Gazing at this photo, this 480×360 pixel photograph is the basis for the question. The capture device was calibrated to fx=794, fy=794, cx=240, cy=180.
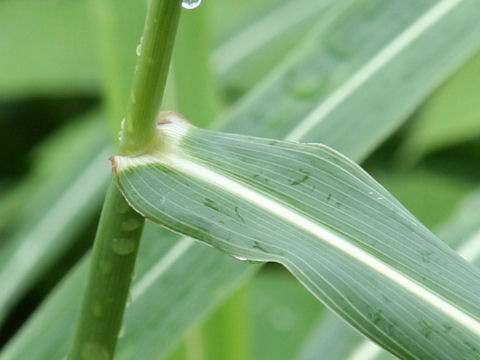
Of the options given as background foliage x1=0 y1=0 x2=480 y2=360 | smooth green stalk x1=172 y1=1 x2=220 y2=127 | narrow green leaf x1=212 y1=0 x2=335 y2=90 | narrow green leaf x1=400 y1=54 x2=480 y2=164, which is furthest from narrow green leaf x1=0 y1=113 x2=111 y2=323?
narrow green leaf x1=400 y1=54 x2=480 y2=164

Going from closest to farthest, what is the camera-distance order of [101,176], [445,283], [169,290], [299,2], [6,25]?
[445,283], [169,290], [101,176], [299,2], [6,25]

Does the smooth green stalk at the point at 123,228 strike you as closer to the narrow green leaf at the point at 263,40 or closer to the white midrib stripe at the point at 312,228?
the white midrib stripe at the point at 312,228

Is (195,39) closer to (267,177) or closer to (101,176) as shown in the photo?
(267,177)

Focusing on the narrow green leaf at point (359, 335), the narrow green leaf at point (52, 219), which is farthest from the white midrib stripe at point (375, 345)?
the narrow green leaf at point (52, 219)

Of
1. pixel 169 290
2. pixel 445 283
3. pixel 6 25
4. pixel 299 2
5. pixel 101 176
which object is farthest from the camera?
pixel 6 25

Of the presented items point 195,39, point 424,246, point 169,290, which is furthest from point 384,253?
point 195,39

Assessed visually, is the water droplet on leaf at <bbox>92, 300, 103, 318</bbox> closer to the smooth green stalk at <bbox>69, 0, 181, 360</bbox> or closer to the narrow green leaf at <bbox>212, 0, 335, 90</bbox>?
the smooth green stalk at <bbox>69, 0, 181, 360</bbox>
